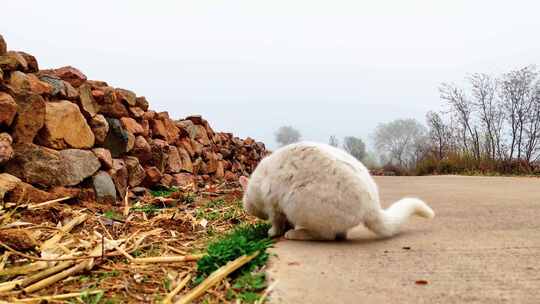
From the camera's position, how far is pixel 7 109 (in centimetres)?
386

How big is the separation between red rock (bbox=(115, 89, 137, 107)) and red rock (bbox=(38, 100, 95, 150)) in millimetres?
1289

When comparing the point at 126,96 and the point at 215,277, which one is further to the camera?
the point at 126,96

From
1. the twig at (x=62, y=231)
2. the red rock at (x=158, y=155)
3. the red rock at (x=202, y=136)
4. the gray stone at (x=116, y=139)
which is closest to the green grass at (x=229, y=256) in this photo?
the twig at (x=62, y=231)

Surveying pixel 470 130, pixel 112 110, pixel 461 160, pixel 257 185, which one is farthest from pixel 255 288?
pixel 470 130

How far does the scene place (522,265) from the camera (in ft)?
7.13

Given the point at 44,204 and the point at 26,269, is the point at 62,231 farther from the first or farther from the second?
the point at 44,204

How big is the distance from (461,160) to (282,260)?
11475 millimetres

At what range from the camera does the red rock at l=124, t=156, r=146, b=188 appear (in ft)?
19.3

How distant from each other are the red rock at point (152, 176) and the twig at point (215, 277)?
436 cm

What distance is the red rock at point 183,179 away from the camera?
7207 mm

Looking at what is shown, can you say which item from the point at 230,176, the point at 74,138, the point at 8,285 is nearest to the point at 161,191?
the point at 74,138

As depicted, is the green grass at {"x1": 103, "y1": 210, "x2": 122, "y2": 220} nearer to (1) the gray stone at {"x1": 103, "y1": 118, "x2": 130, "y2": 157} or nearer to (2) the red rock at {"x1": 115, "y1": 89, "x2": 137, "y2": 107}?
(1) the gray stone at {"x1": 103, "y1": 118, "x2": 130, "y2": 157}

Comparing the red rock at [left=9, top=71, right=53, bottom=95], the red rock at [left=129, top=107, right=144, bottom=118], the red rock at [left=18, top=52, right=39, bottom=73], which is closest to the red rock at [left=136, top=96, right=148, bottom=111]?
the red rock at [left=129, top=107, right=144, bottom=118]

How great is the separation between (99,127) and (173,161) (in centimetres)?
225
